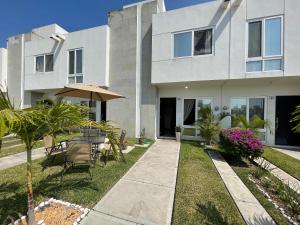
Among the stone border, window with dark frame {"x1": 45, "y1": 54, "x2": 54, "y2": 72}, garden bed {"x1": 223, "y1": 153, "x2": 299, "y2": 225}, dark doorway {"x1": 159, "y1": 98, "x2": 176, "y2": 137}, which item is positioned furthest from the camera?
window with dark frame {"x1": 45, "y1": 54, "x2": 54, "y2": 72}

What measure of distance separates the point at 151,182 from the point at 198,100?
28.1ft

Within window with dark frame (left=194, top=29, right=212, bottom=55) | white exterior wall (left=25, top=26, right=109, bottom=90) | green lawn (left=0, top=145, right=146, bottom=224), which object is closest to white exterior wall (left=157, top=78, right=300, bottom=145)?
window with dark frame (left=194, top=29, right=212, bottom=55)

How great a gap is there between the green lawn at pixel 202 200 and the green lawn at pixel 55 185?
1867 millimetres

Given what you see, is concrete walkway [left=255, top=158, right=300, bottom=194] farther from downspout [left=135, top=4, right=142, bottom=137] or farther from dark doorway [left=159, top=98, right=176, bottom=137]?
downspout [left=135, top=4, right=142, bottom=137]

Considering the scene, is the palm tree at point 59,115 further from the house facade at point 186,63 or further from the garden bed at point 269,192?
the house facade at point 186,63

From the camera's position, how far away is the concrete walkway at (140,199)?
351 centimetres

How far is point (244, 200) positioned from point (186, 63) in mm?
8564

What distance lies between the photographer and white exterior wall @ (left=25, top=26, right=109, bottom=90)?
1358 cm

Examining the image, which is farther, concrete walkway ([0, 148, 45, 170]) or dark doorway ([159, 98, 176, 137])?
dark doorway ([159, 98, 176, 137])

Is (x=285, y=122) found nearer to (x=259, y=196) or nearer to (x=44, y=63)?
(x=259, y=196)

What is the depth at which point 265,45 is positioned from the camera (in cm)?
983

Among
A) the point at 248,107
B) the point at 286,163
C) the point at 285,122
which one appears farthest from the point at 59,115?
the point at 285,122

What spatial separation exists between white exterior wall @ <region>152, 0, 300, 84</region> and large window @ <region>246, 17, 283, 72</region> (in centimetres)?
27

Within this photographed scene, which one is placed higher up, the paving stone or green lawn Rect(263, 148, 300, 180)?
green lawn Rect(263, 148, 300, 180)
